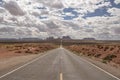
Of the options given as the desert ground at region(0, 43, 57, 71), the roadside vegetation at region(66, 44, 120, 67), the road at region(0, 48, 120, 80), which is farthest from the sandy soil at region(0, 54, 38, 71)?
the roadside vegetation at region(66, 44, 120, 67)

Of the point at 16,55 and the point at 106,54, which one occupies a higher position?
the point at 106,54

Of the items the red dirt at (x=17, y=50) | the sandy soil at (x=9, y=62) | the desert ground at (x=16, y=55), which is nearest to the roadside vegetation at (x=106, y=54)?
the sandy soil at (x=9, y=62)

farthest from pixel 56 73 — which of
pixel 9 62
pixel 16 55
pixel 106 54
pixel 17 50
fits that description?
pixel 17 50

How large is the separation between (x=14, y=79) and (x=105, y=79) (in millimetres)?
5728

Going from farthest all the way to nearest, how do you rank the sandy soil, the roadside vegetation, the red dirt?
the red dirt < the roadside vegetation < the sandy soil

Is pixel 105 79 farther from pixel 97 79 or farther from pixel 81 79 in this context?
pixel 81 79

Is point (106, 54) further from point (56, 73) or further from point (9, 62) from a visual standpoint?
point (56, 73)

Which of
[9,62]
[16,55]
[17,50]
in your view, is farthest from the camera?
[17,50]

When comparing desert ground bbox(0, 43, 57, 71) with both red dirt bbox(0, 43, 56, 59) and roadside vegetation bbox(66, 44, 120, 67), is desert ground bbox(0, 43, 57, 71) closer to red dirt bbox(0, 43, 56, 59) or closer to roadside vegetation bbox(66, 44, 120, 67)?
red dirt bbox(0, 43, 56, 59)

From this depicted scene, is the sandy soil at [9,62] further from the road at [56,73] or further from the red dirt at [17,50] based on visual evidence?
the red dirt at [17,50]

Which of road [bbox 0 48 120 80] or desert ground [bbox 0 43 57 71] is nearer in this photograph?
road [bbox 0 48 120 80]

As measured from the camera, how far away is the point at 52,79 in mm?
14023

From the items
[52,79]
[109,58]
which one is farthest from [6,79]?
[109,58]

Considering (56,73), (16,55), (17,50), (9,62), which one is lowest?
(16,55)
